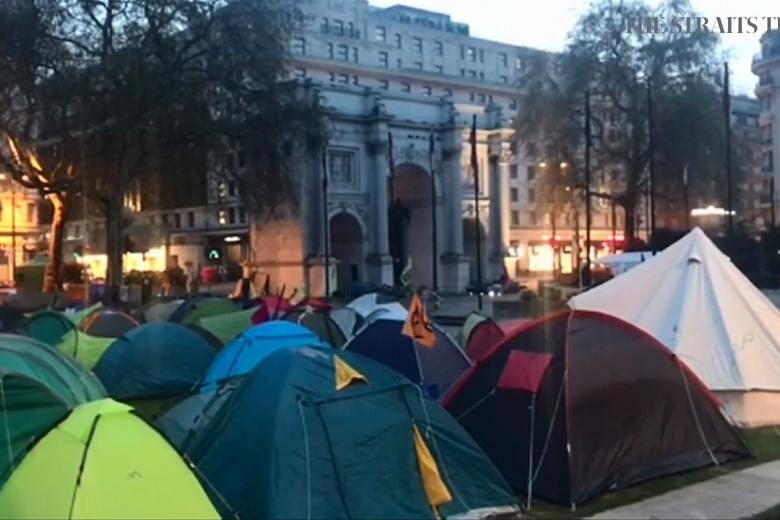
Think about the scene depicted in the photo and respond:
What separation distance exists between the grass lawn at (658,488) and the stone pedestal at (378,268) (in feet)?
148

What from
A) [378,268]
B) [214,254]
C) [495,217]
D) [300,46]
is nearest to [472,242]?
[495,217]

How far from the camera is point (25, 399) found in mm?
9578

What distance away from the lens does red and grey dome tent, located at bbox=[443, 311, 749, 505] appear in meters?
9.82

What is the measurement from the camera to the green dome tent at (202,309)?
23406 millimetres

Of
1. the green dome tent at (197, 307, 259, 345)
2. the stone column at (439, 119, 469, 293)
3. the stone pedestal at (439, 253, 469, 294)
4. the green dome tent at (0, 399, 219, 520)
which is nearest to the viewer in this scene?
the green dome tent at (0, 399, 219, 520)

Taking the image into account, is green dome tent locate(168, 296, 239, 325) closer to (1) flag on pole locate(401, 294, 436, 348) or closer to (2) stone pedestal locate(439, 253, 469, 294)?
(1) flag on pole locate(401, 294, 436, 348)

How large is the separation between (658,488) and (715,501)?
701 millimetres

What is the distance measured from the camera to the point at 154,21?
3684cm

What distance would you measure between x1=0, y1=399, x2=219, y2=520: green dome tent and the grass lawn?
3.48 meters

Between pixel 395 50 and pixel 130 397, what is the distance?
73.8 metres

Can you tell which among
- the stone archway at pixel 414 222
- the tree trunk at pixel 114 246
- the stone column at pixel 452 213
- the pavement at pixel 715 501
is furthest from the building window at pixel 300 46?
the pavement at pixel 715 501

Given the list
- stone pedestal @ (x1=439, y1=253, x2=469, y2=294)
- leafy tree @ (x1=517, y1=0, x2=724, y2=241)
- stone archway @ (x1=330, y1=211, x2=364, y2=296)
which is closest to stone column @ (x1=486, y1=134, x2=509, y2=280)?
stone pedestal @ (x1=439, y1=253, x2=469, y2=294)

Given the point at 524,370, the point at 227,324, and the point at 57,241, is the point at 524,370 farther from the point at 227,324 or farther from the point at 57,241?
the point at 57,241

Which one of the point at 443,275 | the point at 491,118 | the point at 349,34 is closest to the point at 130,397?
the point at 443,275
